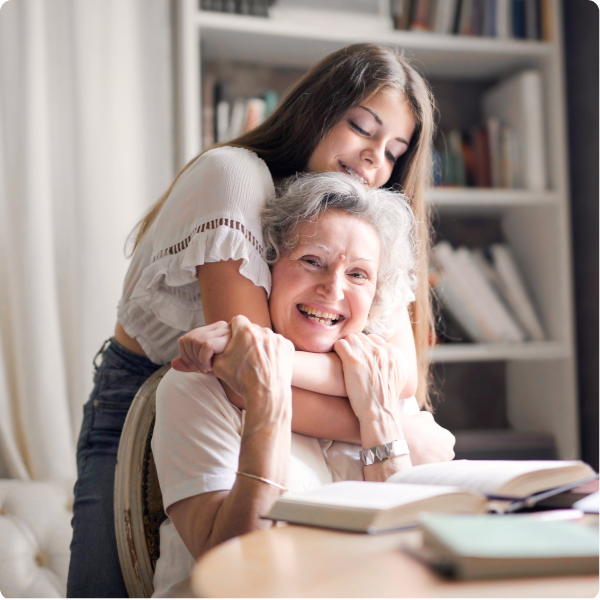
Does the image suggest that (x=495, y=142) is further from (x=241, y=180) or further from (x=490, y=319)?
(x=241, y=180)

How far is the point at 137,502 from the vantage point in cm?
106

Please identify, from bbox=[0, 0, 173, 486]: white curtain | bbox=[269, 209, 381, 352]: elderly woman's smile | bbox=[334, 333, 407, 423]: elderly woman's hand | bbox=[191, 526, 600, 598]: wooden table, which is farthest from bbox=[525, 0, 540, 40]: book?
bbox=[191, 526, 600, 598]: wooden table

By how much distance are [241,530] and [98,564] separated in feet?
1.94

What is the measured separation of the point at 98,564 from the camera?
47.7 inches

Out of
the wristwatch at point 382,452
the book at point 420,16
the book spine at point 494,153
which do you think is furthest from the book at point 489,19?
the wristwatch at point 382,452

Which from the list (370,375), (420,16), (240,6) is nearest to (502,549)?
(370,375)

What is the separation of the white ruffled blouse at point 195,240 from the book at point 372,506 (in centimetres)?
45

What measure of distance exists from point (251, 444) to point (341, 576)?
298 millimetres

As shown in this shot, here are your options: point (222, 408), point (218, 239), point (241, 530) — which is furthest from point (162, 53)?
point (241, 530)

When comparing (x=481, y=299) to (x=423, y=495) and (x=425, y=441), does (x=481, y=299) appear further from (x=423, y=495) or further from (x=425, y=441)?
(x=423, y=495)

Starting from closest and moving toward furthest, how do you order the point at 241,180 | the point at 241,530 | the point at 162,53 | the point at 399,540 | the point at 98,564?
the point at 399,540
the point at 241,530
the point at 241,180
the point at 98,564
the point at 162,53

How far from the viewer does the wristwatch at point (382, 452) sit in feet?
3.24

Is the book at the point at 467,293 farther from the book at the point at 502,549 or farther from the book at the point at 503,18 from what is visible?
the book at the point at 502,549

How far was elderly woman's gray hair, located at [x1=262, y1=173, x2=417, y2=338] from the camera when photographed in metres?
1.12
